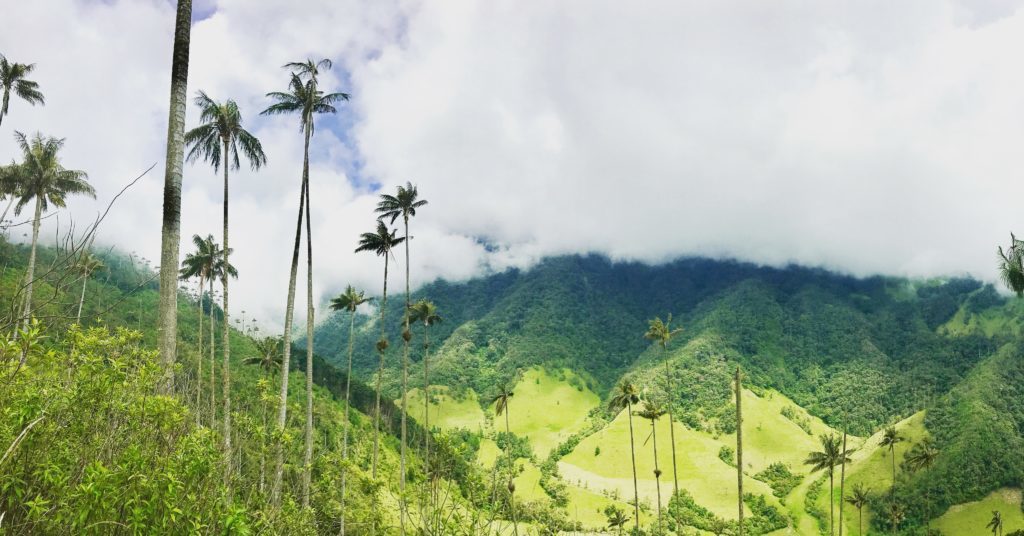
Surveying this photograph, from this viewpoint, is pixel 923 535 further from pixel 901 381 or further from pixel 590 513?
pixel 901 381

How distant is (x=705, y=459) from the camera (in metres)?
116

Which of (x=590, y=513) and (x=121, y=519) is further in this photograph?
(x=590, y=513)

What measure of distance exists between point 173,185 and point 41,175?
103 ft

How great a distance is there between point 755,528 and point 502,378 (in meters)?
103

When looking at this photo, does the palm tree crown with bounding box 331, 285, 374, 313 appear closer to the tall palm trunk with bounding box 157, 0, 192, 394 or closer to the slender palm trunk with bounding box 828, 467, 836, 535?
the tall palm trunk with bounding box 157, 0, 192, 394

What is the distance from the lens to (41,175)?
30.6 metres

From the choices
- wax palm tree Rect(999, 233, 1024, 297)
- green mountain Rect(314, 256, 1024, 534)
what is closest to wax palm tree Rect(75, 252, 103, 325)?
wax palm tree Rect(999, 233, 1024, 297)

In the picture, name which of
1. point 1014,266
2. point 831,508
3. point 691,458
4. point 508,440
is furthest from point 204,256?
point 691,458

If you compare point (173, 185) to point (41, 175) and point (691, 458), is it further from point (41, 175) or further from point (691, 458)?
point (691, 458)

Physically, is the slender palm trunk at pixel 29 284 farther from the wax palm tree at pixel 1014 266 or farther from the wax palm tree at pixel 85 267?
the wax palm tree at pixel 1014 266

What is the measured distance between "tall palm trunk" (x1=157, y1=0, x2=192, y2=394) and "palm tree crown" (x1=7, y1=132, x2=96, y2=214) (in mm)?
28536

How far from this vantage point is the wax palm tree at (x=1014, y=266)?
2272 cm

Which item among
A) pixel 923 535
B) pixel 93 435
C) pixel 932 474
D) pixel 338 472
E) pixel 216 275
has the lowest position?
pixel 923 535

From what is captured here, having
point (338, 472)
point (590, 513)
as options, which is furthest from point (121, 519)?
point (590, 513)
